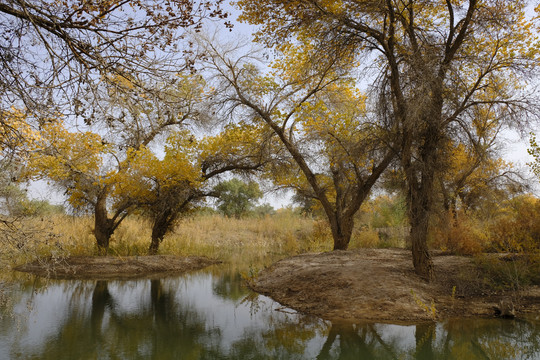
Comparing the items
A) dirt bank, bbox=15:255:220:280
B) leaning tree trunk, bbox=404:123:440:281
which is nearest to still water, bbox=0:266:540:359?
leaning tree trunk, bbox=404:123:440:281

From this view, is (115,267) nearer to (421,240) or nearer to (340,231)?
(340,231)

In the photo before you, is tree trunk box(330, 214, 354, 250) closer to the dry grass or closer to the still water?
the dry grass

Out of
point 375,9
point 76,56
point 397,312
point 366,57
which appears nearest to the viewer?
point 76,56

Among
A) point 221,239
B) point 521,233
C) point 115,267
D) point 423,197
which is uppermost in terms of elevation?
point 423,197

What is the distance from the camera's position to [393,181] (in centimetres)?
988

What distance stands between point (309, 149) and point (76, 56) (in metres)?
9.78

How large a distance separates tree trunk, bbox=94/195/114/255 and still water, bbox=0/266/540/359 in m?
4.91

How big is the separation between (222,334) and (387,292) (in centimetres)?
321

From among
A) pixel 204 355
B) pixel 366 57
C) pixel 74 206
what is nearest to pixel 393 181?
pixel 366 57

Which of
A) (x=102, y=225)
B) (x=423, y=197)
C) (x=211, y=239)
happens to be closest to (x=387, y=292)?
(x=423, y=197)

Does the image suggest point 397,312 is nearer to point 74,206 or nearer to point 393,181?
point 393,181

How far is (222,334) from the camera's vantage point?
6309mm

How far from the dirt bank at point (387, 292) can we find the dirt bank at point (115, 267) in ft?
14.2

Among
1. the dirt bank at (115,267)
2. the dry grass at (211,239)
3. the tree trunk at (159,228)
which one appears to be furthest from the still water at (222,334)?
the tree trunk at (159,228)
